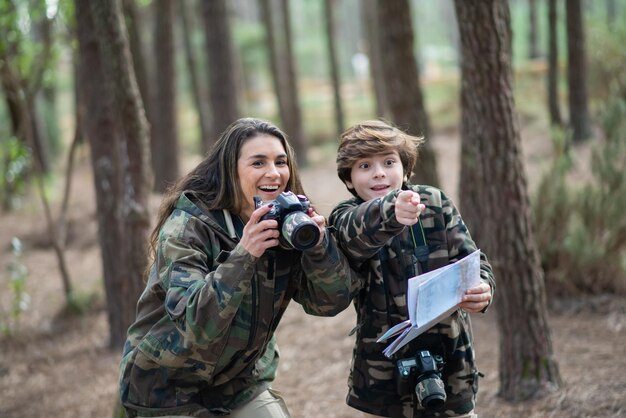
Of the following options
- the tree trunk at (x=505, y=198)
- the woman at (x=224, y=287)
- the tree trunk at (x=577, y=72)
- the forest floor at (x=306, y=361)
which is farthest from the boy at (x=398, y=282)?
the tree trunk at (x=577, y=72)

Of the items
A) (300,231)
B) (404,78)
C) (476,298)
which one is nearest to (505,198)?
(476,298)

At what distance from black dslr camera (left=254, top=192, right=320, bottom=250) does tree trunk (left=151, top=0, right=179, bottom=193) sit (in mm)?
10379

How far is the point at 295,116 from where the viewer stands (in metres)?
18.3

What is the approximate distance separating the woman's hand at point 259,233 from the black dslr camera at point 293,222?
2 centimetres

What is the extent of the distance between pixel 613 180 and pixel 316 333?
333cm

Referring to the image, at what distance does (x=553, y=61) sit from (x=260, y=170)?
11.5 m

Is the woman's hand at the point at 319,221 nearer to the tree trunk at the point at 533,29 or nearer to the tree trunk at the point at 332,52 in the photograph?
the tree trunk at the point at 332,52

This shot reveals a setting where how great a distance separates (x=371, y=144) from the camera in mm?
2887

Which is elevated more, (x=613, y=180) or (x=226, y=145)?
(x=226, y=145)

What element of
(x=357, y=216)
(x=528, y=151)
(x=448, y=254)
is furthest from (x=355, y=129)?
(x=528, y=151)

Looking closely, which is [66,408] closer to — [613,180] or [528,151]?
[613,180]

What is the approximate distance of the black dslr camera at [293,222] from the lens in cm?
246

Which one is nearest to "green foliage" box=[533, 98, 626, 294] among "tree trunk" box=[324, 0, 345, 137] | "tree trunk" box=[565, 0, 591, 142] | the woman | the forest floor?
the forest floor

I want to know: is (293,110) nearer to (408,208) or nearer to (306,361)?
(306,361)
